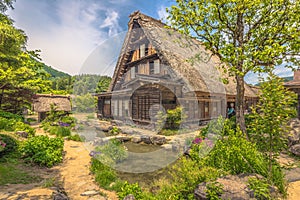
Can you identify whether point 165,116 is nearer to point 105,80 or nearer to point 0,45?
point 0,45

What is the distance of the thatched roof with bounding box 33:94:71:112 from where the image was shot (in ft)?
49.0

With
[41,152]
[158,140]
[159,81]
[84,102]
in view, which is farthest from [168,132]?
[84,102]

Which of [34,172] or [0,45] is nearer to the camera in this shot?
[0,45]

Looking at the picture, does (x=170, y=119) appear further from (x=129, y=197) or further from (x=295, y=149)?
(x=129, y=197)

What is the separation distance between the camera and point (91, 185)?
166 inches

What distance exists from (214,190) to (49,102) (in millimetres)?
17436

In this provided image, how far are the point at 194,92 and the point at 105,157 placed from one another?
25.4 feet

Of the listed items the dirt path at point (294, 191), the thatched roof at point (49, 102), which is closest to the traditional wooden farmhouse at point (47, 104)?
the thatched roof at point (49, 102)

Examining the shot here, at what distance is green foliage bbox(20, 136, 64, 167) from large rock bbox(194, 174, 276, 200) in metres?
4.88

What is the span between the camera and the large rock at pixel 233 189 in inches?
107

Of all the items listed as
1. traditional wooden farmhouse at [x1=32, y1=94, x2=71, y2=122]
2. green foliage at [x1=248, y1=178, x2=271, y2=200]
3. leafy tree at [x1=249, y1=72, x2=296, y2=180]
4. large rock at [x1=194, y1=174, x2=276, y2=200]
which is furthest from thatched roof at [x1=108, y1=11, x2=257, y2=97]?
green foliage at [x1=248, y1=178, x2=271, y2=200]

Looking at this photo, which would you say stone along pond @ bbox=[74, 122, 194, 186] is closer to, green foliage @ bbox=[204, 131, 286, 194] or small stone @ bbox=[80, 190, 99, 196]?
small stone @ bbox=[80, 190, 99, 196]

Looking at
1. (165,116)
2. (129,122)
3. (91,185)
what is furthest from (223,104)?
(91,185)

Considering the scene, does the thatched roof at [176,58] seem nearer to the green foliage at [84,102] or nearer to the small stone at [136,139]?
the small stone at [136,139]
